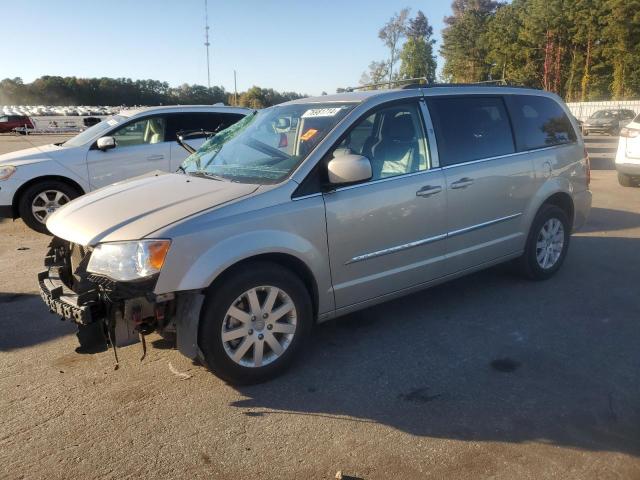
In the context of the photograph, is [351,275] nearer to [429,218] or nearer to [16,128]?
[429,218]

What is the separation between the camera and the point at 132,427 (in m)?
3.09

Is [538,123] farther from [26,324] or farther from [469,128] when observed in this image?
[26,324]

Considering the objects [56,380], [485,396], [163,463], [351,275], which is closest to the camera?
[163,463]

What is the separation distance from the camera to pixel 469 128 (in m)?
4.67

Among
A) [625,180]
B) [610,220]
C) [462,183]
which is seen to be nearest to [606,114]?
[625,180]

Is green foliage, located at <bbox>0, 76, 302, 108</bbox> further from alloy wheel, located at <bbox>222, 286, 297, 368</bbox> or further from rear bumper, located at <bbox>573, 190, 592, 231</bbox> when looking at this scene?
alloy wheel, located at <bbox>222, 286, 297, 368</bbox>

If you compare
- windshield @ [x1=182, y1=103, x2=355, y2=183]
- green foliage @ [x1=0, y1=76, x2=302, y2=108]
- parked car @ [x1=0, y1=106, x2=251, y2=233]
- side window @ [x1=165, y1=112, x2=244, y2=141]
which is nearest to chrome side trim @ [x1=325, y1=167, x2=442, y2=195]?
windshield @ [x1=182, y1=103, x2=355, y2=183]

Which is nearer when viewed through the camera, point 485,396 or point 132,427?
point 132,427

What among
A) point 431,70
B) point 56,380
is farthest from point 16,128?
point 56,380

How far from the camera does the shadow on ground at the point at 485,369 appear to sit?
10.2 ft

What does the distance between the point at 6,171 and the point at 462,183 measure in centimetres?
627

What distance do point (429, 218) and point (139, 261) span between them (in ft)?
7.29

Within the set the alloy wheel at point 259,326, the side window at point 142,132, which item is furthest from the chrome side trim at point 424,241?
the side window at point 142,132

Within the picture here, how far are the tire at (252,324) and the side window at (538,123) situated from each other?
282 cm
